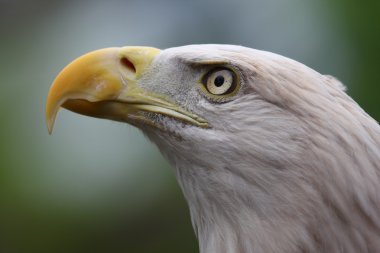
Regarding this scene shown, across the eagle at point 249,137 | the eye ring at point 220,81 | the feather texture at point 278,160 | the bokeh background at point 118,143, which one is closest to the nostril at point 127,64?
the eagle at point 249,137

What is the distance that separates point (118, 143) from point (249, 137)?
19.7ft

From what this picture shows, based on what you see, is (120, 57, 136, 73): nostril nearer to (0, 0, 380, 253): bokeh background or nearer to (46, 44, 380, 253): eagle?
(46, 44, 380, 253): eagle

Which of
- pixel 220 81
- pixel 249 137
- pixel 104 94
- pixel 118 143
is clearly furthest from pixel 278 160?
pixel 118 143

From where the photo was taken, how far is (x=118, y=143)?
28.6 feet

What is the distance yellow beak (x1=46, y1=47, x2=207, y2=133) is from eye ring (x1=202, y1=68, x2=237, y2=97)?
0.39 ft

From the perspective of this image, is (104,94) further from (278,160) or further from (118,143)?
(118,143)

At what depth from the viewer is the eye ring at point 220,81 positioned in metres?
2.78

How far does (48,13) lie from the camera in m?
10.7

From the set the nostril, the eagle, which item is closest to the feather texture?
the eagle

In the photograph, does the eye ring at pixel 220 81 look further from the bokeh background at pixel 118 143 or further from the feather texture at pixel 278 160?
the bokeh background at pixel 118 143

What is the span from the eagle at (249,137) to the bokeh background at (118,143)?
4605 mm

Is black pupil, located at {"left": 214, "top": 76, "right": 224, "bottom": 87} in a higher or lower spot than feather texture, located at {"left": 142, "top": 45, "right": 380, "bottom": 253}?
higher

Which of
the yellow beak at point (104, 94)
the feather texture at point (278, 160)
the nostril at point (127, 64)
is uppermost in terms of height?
the nostril at point (127, 64)

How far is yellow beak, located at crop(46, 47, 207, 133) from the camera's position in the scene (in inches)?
113
